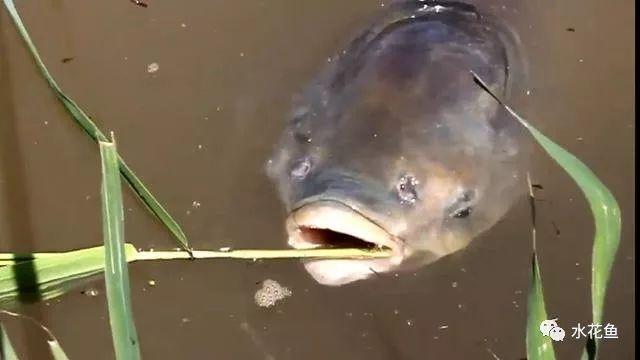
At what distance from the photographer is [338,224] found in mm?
693

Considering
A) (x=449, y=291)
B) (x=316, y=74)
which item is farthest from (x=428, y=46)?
(x=449, y=291)

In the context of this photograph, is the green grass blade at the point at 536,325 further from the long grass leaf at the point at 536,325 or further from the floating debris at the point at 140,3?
the floating debris at the point at 140,3

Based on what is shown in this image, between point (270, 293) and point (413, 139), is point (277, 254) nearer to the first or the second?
point (270, 293)

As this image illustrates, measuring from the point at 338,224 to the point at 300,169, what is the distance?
7 cm

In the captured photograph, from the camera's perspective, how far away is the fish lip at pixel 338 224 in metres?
0.70

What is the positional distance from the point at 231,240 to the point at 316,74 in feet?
0.59

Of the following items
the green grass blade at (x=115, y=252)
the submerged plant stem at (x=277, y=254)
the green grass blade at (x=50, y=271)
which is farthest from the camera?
the submerged plant stem at (x=277, y=254)

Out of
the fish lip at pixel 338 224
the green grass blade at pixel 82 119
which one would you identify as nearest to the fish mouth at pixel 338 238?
the fish lip at pixel 338 224

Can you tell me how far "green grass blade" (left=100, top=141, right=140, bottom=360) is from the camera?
1.55 feet

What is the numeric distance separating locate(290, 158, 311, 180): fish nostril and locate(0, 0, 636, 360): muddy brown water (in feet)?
0.10

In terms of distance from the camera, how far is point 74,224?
2.38 feet

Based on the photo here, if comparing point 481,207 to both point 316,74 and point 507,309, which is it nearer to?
point 507,309

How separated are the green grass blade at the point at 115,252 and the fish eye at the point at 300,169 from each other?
Result: 27cm

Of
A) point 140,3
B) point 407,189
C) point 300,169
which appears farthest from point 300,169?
point 140,3
